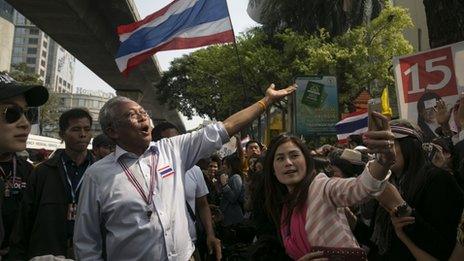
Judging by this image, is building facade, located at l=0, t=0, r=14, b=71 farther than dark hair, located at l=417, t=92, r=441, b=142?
Yes

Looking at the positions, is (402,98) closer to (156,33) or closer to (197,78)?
(156,33)

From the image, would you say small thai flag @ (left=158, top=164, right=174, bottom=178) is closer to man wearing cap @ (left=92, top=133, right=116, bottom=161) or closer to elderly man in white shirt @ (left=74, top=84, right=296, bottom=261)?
elderly man in white shirt @ (left=74, top=84, right=296, bottom=261)

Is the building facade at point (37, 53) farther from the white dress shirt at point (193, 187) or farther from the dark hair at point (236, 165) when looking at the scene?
the white dress shirt at point (193, 187)

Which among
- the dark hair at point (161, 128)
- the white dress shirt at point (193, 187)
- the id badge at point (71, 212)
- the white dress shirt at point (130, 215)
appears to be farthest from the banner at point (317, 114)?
the white dress shirt at point (130, 215)

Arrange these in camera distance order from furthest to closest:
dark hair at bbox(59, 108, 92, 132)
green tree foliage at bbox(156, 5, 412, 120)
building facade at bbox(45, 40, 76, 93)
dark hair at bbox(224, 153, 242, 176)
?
building facade at bbox(45, 40, 76, 93) < green tree foliage at bbox(156, 5, 412, 120) < dark hair at bbox(224, 153, 242, 176) < dark hair at bbox(59, 108, 92, 132)

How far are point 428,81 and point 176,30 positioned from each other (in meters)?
2.94

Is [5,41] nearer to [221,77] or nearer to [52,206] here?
[221,77]

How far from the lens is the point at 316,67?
21.7m

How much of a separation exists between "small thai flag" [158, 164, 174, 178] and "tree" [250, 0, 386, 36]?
22420 mm

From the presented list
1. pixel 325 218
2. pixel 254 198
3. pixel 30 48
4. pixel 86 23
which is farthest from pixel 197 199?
pixel 30 48

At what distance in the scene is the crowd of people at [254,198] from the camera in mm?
2111

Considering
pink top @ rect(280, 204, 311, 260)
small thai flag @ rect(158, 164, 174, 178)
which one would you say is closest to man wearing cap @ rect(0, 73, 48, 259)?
small thai flag @ rect(158, 164, 174, 178)

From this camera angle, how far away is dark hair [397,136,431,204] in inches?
94.5

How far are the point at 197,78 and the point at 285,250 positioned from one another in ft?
96.4
